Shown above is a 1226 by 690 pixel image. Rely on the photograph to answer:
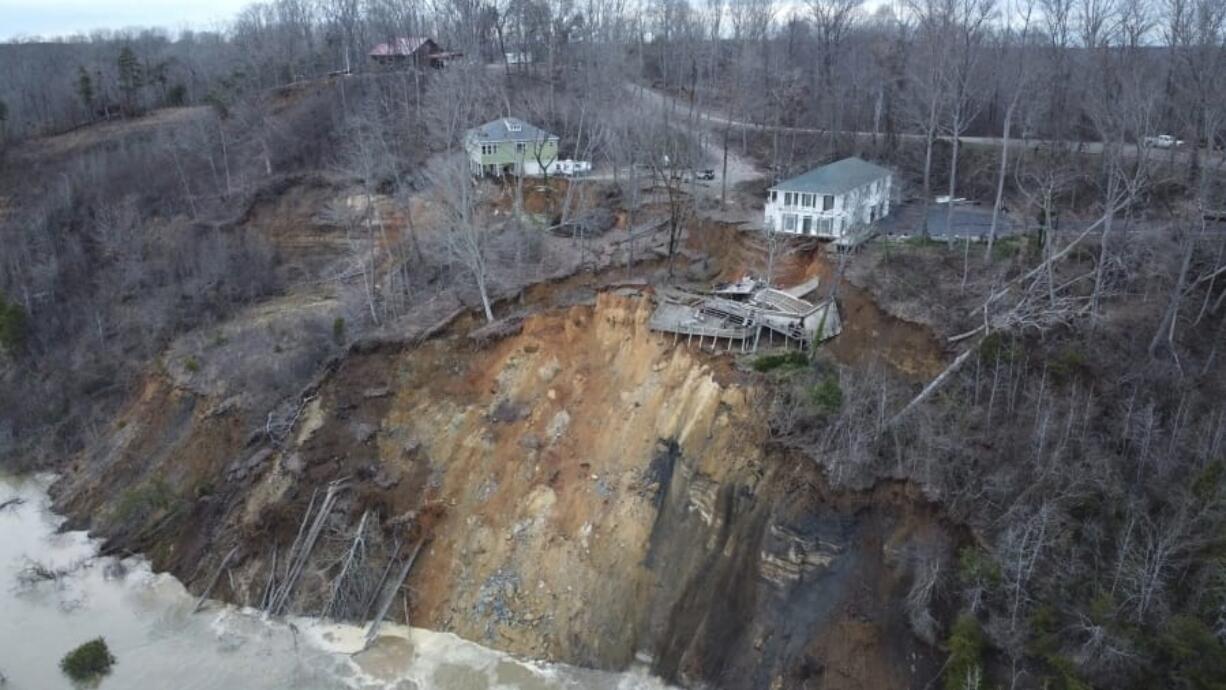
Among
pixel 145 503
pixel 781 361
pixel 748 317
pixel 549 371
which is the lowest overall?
pixel 145 503

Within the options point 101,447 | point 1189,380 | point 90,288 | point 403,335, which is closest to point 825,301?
point 1189,380

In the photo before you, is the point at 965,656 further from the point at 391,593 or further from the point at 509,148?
the point at 509,148

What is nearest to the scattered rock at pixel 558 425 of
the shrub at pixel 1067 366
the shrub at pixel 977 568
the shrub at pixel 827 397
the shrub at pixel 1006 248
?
the shrub at pixel 827 397

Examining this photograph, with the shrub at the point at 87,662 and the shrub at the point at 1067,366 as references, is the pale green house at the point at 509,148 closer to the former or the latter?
the shrub at the point at 1067,366

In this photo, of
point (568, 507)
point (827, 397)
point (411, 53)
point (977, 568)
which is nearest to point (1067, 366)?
point (827, 397)

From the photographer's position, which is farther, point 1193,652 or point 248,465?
point 248,465

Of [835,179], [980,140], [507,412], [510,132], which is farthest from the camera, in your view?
[980,140]

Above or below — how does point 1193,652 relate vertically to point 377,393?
below
